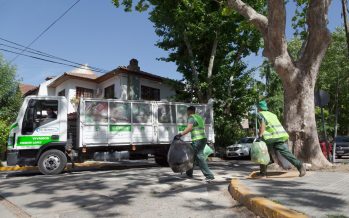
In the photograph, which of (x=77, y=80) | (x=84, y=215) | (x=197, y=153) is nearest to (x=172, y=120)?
(x=197, y=153)

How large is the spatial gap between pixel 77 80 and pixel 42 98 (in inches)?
649

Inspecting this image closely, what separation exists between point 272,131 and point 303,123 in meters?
2.25

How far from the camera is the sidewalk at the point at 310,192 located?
4836 millimetres

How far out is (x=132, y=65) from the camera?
2722 centimetres

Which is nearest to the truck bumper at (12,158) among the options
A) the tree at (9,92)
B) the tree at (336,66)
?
the tree at (9,92)

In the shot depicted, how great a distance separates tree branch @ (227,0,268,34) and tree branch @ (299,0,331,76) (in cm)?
113

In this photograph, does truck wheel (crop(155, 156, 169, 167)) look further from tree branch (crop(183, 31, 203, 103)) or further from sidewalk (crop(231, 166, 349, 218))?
tree branch (crop(183, 31, 203, 103))

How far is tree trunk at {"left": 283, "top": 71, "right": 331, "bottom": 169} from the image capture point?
32.1ft

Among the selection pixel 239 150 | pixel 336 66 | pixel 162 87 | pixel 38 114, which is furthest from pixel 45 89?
pixel 336 66

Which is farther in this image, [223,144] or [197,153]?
[223,144]

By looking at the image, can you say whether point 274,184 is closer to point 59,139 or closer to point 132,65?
point 59,139

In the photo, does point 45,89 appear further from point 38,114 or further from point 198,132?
point 198,132

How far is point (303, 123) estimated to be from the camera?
32.2 ft

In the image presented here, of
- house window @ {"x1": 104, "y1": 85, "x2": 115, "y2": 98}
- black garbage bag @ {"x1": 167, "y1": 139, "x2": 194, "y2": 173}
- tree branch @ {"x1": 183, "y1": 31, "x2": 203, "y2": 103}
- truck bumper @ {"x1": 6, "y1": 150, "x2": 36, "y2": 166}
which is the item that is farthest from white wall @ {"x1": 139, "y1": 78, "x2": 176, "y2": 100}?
black garbage bag @ {"x1": 167, "y1": 139, "x2": 194, "y2": 173}
